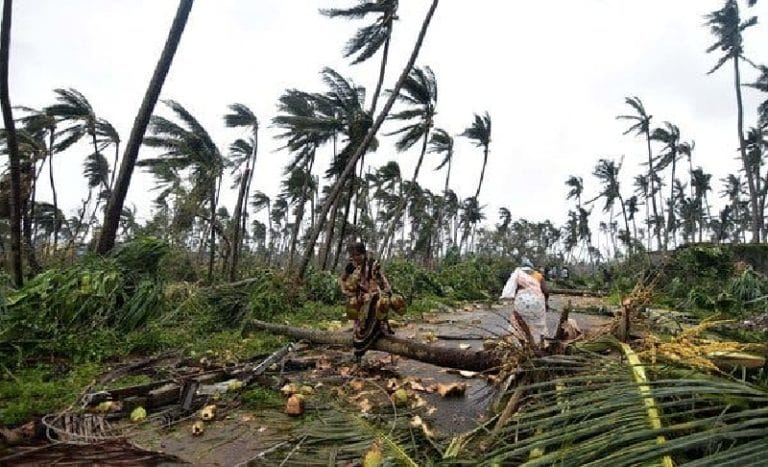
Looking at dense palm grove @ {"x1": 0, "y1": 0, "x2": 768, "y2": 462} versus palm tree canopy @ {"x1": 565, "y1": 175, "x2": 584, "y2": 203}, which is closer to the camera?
dense palm grove @ {"x1": 0, "y1": 0, "x2": 768, "y2": 462}

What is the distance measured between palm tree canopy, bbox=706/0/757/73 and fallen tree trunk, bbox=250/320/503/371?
2527 cm

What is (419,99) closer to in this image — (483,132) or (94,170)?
(483,132)

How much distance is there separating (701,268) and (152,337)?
16391 mm

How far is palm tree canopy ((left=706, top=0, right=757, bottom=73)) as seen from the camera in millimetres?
22672

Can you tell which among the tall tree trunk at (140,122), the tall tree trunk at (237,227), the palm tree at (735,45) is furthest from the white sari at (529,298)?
the palm tree at (735,45)

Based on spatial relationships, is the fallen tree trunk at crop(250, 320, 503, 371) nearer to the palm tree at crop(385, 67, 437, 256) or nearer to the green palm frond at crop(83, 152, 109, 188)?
the palm tree at crop(385, 67, 437, 256)

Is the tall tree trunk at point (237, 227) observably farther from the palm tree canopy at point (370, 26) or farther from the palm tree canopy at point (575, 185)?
the palm tree canopy at point (575, 185)

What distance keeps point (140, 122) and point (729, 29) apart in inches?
1012

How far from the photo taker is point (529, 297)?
554cm

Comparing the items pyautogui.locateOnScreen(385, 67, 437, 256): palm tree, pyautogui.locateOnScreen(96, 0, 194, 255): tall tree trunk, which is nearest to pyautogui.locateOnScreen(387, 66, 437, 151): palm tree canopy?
pyautogui.locateOnScreen(385, 67, 437, 256): palm tree

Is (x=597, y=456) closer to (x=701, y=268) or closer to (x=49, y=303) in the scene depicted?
(x=49, y=303)

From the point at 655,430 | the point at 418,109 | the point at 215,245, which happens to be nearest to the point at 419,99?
the point at 418,109

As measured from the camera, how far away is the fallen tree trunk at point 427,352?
397cm

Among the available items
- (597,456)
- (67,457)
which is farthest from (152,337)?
(597,456)
